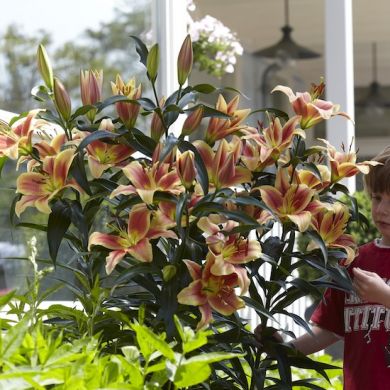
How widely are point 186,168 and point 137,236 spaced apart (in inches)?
5.7

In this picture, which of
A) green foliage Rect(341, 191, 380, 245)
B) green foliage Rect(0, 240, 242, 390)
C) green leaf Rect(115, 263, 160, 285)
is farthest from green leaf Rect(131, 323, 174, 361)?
green foliage Rect(341, 191, 380, 245)

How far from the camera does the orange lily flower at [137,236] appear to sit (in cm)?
171

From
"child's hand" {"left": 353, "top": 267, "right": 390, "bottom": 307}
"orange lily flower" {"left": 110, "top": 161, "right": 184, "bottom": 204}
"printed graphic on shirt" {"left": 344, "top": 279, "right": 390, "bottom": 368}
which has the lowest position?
"printed graphic on shirt" {"left": 344, "top": 279, "right": 390, "bottom": 368}

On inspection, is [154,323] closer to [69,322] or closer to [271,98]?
[69,322]

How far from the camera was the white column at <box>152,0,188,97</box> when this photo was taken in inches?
147

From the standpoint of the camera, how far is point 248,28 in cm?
1152

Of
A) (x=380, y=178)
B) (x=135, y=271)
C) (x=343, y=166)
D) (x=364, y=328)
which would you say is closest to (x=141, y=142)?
(x=135, y=271)

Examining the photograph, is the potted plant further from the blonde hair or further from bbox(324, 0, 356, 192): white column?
bbox(324, 0, 356, 192): white column

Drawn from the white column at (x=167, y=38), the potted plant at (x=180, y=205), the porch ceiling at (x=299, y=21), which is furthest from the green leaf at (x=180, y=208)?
the porch ceiling at (x=299, y=21)

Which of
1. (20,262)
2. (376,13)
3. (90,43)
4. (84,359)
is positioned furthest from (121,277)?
(376,13)

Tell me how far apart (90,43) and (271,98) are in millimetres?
8696

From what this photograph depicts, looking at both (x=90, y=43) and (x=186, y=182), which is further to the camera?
(x=90, y=43)

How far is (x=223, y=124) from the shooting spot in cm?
190

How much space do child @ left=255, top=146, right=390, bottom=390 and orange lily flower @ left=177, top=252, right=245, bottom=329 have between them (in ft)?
2.15
